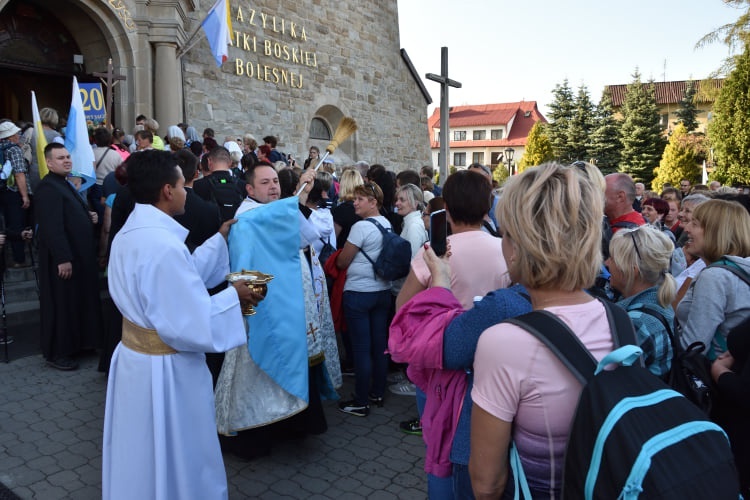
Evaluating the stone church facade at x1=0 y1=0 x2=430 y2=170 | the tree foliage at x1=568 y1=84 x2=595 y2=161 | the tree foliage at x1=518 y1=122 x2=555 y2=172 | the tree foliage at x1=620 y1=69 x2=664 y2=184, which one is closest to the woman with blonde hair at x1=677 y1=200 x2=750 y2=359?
the stone church facade at x1=0 y1=0 x2=430 y2=170

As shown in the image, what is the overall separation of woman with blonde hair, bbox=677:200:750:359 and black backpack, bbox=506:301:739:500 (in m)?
1.66

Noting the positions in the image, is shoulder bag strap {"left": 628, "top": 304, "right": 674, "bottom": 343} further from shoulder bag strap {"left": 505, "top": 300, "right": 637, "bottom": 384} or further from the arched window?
the arched window

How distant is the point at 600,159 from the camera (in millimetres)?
38094

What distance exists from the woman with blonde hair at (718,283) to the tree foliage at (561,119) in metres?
38.0

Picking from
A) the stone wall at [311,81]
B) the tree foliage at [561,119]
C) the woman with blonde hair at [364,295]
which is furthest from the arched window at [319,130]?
the tree foliage at [561,119]


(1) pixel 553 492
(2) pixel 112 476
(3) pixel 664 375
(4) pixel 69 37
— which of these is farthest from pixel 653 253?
(4) pixel 69 37

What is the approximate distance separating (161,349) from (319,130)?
15.7 metres

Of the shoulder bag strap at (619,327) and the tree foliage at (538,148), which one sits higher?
the tree foliage at (538,148)

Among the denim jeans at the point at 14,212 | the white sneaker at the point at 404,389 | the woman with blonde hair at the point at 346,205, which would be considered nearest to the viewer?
the woman with blonde hair at the point at 346,205

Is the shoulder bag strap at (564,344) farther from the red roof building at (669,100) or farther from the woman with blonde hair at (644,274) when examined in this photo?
the red roof building at (669,100)

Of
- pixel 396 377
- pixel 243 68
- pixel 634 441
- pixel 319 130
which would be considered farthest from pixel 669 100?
pixel 634 441

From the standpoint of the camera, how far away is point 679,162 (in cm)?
3281

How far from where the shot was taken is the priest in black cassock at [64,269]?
5.22 metres

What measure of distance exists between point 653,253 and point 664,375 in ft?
2.08
